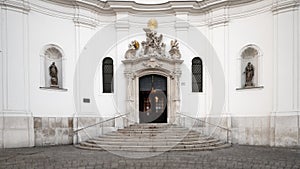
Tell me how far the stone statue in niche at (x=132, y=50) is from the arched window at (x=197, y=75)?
10.8 ft

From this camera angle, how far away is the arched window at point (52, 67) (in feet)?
48.5

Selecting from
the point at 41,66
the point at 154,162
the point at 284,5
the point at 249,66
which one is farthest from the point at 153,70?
the point at 154,162

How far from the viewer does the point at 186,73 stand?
16500 millimetres

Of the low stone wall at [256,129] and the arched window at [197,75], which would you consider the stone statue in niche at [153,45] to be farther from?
the low stone wall at [256,129]

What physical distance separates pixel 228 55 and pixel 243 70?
3.58ft

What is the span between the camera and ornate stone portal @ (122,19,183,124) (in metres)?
16.3

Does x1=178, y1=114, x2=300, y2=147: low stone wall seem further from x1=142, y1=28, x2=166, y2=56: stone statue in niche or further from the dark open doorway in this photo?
x1=142, y1=28, x2=166, y2=56: stone statue in niche

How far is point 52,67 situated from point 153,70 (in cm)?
529

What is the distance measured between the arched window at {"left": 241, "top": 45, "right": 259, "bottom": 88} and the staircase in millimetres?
3742

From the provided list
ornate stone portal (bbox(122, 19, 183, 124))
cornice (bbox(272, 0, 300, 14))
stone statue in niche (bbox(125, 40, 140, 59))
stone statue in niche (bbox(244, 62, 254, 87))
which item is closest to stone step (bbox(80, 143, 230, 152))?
ornate stone portal (bbox(122, 19, 183, 124))

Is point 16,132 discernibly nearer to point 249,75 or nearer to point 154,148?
point 154,148

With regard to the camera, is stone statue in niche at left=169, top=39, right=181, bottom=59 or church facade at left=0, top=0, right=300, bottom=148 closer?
church facade at left=0, top=0, right=300, bottom=148

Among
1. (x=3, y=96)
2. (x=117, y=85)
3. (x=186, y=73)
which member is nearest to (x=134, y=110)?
(x=117, y=85)

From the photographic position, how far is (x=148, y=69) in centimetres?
1652
